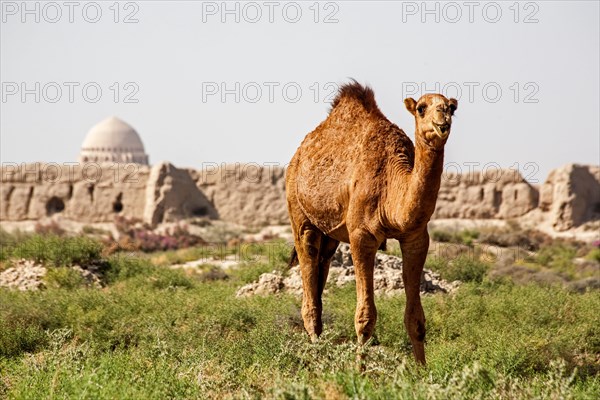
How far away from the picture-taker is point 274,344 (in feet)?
33.3

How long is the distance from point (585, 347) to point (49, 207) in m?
30.3

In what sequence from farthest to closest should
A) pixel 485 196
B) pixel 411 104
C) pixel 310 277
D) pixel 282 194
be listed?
1. pixel 282 194
2. pixel 485 196
3. pixel 310 277
4. pixel 411 104

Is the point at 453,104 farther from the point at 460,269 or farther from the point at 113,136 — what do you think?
the point at 113,136

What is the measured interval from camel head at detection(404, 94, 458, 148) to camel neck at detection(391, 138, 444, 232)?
3.6 inches

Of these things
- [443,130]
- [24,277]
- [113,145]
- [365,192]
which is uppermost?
Result: [113,145]

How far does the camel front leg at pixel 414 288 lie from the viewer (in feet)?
29.9

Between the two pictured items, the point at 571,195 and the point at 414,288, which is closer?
the point at 414,288

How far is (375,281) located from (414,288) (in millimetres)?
6062

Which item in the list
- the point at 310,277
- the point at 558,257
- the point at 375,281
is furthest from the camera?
the point at 558,257

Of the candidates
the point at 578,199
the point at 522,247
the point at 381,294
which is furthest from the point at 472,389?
the point at 578,199

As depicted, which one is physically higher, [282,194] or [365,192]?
[365,192]

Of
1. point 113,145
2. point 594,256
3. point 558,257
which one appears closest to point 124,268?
point 558,257

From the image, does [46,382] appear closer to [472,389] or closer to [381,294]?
[472,389]

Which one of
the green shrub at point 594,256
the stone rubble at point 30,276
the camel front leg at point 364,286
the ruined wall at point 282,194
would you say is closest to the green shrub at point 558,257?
the green shrub at point 594,256
